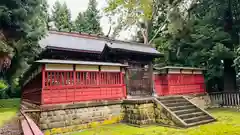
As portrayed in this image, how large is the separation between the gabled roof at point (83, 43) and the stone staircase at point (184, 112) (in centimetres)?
449

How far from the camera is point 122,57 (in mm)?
13203

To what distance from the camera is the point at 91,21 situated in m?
34.5

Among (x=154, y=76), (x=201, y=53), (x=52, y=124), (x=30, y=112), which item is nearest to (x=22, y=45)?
(x=30, y=112)

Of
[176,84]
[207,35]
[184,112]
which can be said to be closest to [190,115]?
[184,112]

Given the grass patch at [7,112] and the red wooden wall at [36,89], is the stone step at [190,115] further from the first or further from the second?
the grass patch at [7,112]

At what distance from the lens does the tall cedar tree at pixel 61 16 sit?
35894mm

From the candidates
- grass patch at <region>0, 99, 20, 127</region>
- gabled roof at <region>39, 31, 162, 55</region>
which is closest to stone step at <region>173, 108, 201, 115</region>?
gabled roof at <region>39, 31, 162, 55</region>

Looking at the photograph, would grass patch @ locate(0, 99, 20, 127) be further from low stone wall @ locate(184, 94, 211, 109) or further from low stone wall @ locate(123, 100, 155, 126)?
low stone wall @ locate(184, 94, 211, 109)

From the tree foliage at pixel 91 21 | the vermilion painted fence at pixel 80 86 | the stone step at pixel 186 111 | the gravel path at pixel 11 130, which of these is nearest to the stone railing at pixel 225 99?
the stone step at pixel 186 111

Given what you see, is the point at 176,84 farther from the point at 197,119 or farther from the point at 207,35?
the point at 207,35

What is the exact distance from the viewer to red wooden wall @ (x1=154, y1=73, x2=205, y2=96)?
11.8m

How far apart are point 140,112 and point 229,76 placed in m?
9.54

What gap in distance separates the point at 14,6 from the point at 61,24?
31133 millimetres

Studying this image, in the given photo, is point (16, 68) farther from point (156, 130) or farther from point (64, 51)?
point (156, 130)
